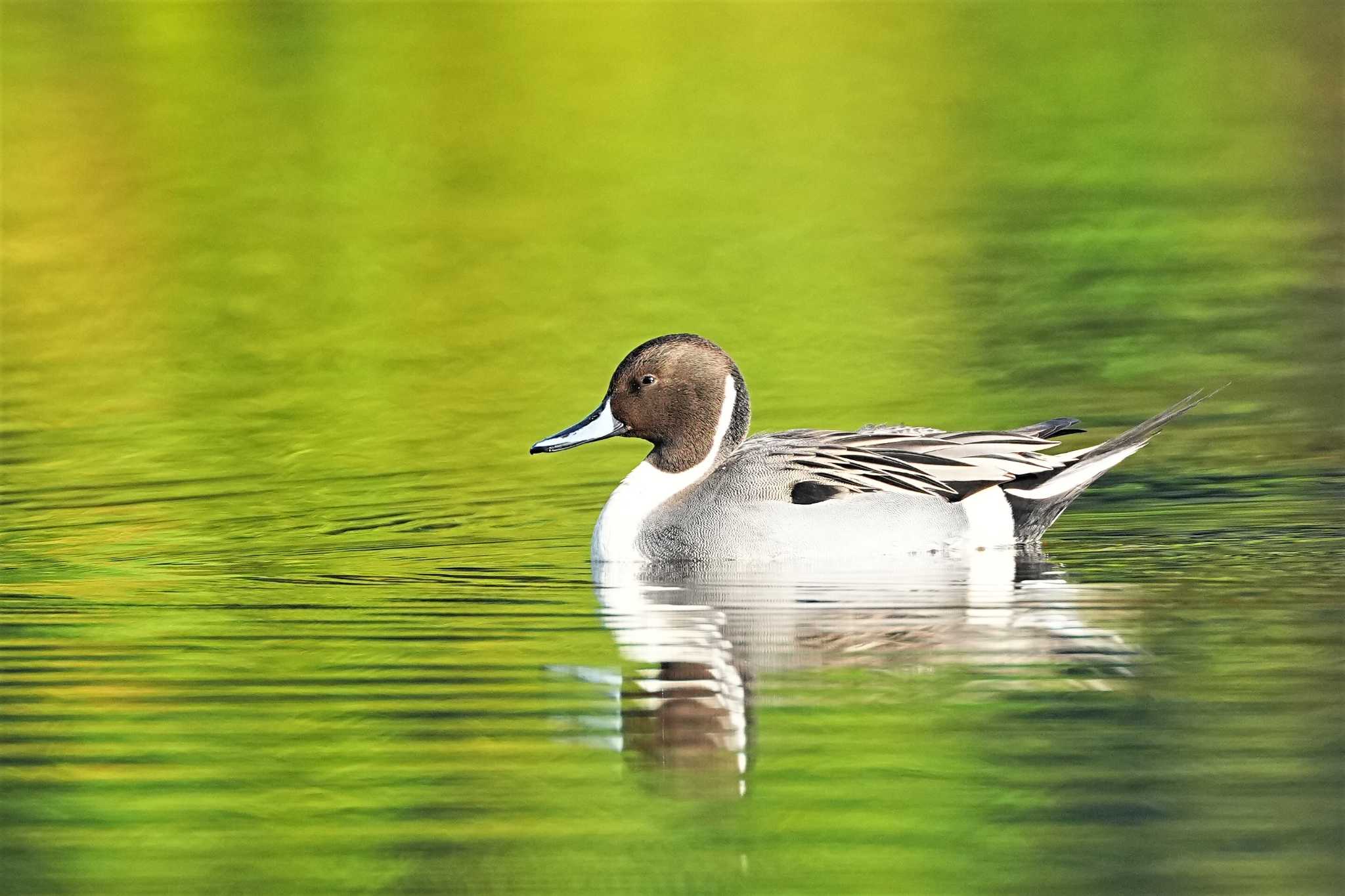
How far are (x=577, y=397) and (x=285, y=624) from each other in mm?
5595

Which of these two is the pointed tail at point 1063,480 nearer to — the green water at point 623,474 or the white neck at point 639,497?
the green water at point 623,474

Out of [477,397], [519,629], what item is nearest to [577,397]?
[477,397]

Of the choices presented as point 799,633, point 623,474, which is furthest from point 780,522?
point 623,474

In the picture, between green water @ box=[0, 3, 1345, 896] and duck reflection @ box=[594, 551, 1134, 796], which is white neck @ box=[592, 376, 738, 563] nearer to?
duck reflection @ box=[594, 551, 1134, 796]

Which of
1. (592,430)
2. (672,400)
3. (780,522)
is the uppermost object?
(672,400)

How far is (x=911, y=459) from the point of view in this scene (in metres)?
10.4

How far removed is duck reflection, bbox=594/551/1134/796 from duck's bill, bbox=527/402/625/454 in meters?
0.65

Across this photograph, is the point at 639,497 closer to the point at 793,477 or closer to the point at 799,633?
the point at 793,477

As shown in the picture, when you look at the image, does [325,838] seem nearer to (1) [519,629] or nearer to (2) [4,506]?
(1) [519,629]

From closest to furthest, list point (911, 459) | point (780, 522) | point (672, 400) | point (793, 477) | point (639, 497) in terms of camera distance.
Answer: point (780, 522), point (793, 477), point (911, 459), point (639, 497), point (672, 400)

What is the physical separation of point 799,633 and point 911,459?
72.7 inches

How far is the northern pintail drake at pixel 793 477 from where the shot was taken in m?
10.1

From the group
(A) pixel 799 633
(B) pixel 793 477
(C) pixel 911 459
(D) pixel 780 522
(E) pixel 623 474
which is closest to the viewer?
(A) pixel 799 633

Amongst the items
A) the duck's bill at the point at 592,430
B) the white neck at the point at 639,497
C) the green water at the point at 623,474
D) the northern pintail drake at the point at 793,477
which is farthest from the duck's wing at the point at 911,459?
the duck's bill at the point at 592,430
